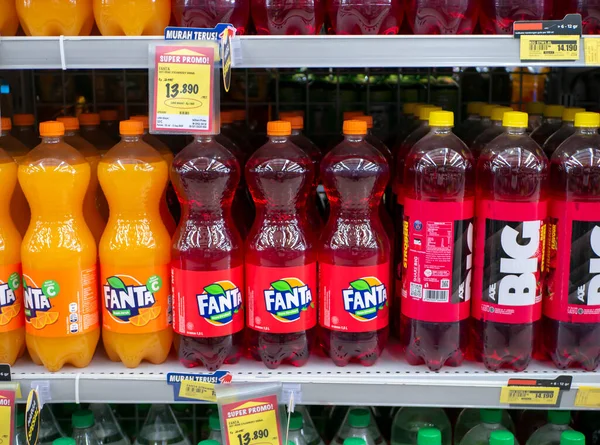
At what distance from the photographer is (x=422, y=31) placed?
1.50 metres

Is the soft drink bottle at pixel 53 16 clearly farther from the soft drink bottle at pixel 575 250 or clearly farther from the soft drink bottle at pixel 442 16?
Answer: the soft drink bottle at pixel 575 250

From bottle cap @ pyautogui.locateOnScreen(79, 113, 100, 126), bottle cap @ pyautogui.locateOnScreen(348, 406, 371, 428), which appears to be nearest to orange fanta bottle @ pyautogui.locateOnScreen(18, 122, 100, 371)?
bottle cap @ pyautogui.locateOnScreen(79, 113, 100, 126)

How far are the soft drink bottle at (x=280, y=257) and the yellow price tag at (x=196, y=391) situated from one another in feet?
0.48

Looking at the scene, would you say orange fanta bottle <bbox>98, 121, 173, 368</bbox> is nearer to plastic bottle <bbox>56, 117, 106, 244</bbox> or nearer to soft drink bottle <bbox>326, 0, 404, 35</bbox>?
plastic bottle <bbox>56, 117, 106, 244</bbox>

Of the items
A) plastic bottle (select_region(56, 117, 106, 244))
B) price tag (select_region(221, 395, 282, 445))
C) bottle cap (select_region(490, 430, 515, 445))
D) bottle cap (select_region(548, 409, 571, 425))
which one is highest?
plastic bottle (select_region(56, 117, 106, 244))

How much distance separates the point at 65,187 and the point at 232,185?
1.23ft

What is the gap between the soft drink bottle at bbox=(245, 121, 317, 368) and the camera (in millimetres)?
1492

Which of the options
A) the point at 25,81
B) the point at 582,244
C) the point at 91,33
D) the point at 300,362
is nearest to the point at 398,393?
the point at 300,362

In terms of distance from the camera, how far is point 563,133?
1.66m

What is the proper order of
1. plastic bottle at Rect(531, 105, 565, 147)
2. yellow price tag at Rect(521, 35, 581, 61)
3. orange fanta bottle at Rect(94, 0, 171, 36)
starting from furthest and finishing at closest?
plastic bottle at Rect(531, 105, 565, 147) < orange fanta bottle at Rect(94, 0, 171, 36) < yellow price tag at Rect(521, 35, 581, 61)

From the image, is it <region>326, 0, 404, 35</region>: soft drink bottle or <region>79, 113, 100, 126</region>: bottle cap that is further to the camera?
<region>79, 113, 100, 126</region>: bottle cap

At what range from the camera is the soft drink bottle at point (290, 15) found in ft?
4.78

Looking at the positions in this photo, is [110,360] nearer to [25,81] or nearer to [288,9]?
[288,9]

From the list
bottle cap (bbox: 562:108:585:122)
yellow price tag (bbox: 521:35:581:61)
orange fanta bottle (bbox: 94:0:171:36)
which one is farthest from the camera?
bottle cap (bbox: 562:108:585:122)
